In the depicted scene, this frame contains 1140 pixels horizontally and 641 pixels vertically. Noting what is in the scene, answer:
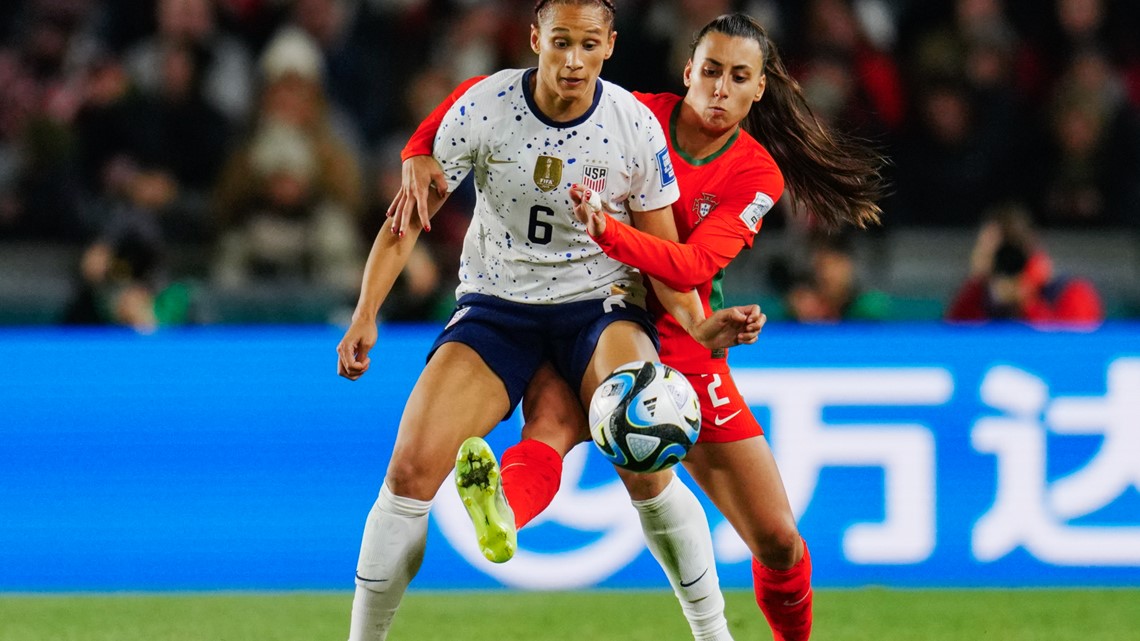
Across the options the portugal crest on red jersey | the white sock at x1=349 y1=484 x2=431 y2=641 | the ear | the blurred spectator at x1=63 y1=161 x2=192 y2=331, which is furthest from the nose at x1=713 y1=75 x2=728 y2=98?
the blurred spectator at x1=63 y1=161 x2=192 y2=331

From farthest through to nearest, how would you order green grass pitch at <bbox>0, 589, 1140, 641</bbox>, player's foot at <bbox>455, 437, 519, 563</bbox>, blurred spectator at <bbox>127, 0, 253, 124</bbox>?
blurred spectator at <bbox>127, 0, 253, 124</bbox> → green grass pitch at <bbox>0, 589, 1140, 641</bbox> → player's foot at <bbox>455, 437, 519, 563</bbox>

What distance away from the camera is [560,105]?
4094mm

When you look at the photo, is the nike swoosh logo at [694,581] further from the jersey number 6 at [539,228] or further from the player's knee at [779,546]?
the jersey number 6 at [539,228]

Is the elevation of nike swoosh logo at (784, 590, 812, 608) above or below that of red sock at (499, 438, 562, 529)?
below

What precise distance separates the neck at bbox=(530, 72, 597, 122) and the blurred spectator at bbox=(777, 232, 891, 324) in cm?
340

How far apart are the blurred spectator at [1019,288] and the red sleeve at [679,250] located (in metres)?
3.33

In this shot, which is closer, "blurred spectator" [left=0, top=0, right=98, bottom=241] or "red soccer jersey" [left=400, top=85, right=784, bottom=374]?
"red soccer jersey" [left=400, top=85, right=784, bottom=374]

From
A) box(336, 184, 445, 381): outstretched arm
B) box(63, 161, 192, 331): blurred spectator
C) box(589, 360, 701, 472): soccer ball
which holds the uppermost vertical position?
box(336, 184, 445, 381): outstretched arm

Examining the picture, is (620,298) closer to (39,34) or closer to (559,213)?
(559,213)

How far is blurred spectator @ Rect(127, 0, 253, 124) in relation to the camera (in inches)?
338

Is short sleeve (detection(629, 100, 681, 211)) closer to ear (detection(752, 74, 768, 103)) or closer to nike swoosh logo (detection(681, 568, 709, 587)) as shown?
ear (detection(752, 74, 768, 103))

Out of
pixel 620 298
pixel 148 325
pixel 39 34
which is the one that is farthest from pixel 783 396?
pixel 39 34

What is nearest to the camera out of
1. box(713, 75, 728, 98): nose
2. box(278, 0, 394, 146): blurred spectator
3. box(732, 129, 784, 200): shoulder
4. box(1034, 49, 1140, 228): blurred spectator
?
box(713, 75, 728, 98): nose

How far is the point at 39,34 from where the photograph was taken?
30.3 ft
